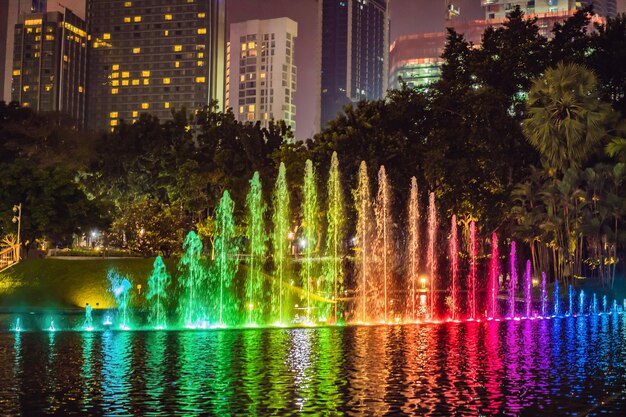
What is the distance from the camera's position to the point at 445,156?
60875mm

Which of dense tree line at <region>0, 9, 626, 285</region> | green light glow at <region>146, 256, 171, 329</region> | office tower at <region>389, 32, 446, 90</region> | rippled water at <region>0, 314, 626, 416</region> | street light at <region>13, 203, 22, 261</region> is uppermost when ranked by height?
office tower at <region>389, 32, 446, 90</region>

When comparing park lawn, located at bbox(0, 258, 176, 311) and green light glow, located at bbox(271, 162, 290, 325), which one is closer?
park lawn, located at bbox(0, 258, 176, 311)

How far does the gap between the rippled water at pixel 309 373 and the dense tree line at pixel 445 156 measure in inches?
1012

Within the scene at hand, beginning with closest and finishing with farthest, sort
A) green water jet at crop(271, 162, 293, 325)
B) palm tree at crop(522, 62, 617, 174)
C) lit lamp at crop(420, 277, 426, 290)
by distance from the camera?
green water jet at crop(271, 162, 293, 325) < palm tree at crop(522, 62, 617, 174) < lit lamp at crop(420, 277, 426, 290)

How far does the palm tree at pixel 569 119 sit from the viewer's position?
52406mm

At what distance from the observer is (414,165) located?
2408 inches

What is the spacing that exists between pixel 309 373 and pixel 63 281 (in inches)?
1134

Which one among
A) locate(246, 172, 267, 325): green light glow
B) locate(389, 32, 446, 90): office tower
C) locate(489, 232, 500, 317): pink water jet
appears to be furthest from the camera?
locate(389, 32, 446, 90): office tower

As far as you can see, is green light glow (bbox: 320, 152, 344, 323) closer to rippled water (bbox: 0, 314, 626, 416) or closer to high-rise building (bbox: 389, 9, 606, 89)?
rippled water (bbox: 0, 314, 626, 416)

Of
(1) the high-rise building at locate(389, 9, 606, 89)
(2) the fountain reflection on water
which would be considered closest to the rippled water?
(2) the fountain reflection on water

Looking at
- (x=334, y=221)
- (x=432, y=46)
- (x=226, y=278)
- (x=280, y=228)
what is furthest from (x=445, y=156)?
(x=432, y=46)

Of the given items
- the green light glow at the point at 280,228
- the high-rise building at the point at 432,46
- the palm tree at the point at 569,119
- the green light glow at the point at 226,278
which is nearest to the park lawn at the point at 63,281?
the green light glow at the point at 226,278

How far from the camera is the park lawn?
41.5 m

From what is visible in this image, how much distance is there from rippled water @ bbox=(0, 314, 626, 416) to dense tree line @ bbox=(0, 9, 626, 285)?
25.7 metres
